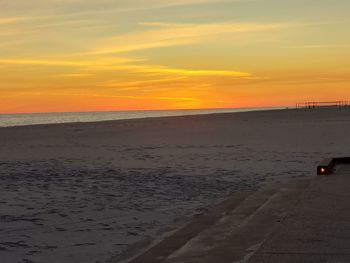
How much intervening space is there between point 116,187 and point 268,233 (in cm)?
567

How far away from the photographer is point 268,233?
6242 mm

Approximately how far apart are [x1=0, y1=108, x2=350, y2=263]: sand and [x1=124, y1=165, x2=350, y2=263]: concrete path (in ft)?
2.05

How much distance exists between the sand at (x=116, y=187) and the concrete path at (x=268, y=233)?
2.05 feet

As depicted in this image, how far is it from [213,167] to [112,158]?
447 centimetres

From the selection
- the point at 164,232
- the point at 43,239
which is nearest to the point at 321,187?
the point at 164,232

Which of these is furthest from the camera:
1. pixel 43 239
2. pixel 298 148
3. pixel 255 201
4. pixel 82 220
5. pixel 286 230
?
pixel 298 148

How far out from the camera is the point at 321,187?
9180 millimetres

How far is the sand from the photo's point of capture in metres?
6.90

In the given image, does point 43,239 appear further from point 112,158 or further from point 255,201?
point 112,158

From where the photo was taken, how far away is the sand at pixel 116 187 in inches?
271

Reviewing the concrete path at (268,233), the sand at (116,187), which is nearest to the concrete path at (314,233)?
the concrete path at (268,233)

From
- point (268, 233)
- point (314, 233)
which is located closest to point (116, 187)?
point (268, 233)

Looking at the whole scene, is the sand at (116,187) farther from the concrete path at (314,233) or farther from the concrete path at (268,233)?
the concrete path at (314,233)

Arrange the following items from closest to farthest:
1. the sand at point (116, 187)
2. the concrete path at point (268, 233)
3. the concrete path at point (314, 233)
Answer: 1. the concrete path at point (314, 233)
2. the concrete path at point (268, 233)
3. the sand at point (116, 187)
